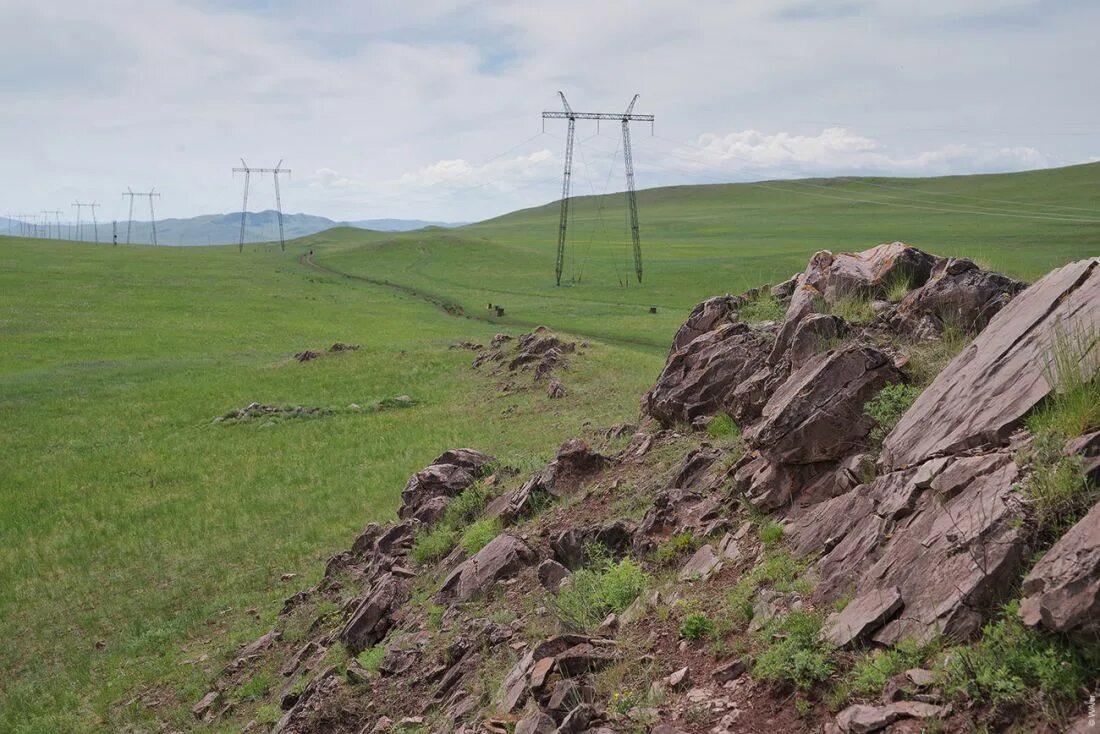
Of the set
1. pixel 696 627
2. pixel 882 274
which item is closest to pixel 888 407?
pixel 696 627

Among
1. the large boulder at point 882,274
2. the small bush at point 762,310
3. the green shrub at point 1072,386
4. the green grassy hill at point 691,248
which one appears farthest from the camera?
the green grassy hill at point 691,248

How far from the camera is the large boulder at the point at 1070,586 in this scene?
602cm

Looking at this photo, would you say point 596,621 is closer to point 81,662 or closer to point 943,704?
point 943,704

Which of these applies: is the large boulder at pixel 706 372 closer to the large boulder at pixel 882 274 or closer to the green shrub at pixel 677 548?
the large boulder at pixel 882 274

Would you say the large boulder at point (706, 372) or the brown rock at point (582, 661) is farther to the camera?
the large boulder at point (706, 372)

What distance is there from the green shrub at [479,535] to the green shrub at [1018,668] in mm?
9133

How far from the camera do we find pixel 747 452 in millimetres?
12266

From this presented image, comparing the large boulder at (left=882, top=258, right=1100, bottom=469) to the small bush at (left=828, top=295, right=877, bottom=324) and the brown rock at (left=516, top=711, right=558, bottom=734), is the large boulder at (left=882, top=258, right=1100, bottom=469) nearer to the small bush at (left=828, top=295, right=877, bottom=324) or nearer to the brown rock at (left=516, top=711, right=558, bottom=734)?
the small bush at (left=828, top=295, right=877, bottom=324)

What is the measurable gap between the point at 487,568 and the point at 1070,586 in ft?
28.6

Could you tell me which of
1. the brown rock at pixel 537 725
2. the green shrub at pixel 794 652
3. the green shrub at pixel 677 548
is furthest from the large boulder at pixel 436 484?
the green shrub at pixel 794 652

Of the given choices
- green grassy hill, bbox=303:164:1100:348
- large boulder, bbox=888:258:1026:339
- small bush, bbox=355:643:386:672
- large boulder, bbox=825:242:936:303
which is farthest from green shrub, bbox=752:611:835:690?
green grassy hill, bbox=303:164:1100:348

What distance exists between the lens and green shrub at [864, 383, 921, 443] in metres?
10.5

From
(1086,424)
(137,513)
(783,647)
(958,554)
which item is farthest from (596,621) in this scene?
(137,513)

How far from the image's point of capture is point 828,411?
35.4ft
